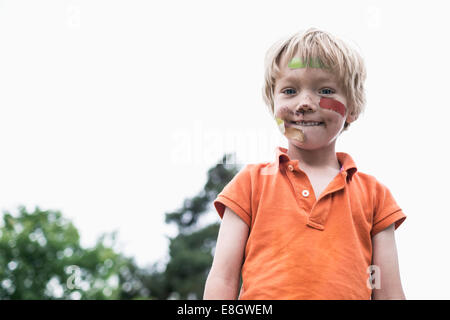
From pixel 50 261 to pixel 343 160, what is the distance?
25.6 m

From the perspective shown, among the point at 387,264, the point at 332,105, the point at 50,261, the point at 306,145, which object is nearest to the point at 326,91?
the point at 332,105

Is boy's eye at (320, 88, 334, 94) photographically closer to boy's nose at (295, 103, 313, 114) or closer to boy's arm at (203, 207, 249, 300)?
boy's nose at (295, 103, 313, 114)

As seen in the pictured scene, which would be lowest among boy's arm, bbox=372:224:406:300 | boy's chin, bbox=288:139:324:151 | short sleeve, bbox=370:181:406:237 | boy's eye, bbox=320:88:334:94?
boy's arm, bbox=372:224:406:300

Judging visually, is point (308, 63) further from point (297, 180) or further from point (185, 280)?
point (185, 280)

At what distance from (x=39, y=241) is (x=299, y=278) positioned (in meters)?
26.5

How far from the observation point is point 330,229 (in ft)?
5.47

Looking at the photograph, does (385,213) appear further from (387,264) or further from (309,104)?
(309,104)

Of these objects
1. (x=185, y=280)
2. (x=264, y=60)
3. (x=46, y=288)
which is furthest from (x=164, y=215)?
(x=264, y=60)

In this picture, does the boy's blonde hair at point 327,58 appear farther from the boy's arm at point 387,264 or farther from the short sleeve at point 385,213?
the boy's arm at point 387,264

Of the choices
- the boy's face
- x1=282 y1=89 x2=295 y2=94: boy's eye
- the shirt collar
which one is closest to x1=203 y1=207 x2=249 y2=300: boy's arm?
the shirt collar

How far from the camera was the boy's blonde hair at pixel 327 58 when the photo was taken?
1.82 meters

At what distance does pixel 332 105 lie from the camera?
180 cm

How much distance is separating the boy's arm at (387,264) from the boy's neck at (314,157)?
0.34 meters

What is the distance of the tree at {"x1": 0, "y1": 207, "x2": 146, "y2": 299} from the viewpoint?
A: 24.0 meters
